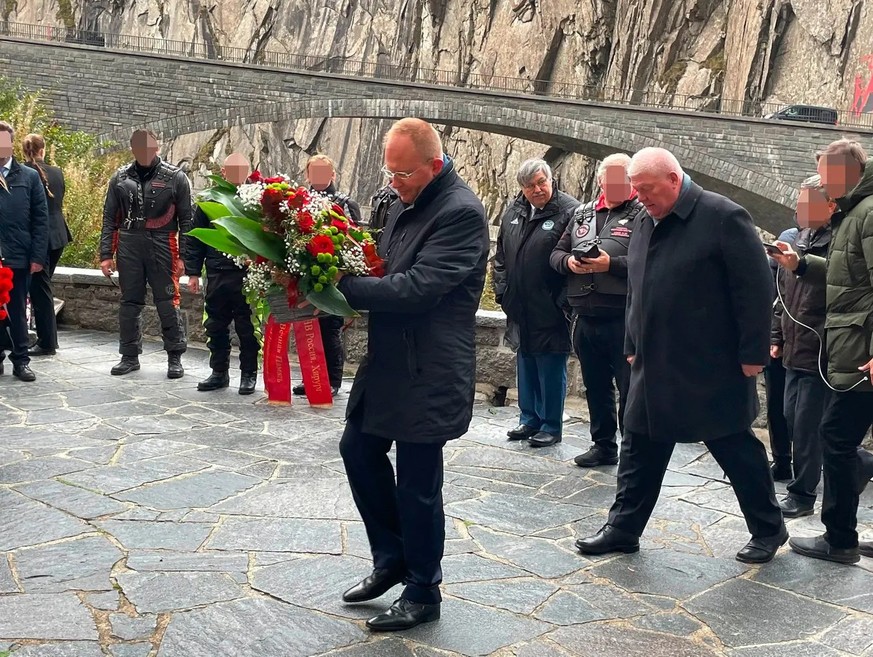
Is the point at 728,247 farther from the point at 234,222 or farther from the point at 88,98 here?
the point at 88,98

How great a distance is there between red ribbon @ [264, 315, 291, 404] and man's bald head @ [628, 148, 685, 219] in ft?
12.6

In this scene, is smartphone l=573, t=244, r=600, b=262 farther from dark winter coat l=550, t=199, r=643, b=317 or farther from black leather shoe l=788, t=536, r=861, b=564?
black leather shoe l=788, t=536, r=861, b=564

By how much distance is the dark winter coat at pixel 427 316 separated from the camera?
3.52 meters

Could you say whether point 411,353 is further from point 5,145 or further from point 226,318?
point 5,145

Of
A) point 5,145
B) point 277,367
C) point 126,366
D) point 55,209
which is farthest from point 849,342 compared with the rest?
point 55,209

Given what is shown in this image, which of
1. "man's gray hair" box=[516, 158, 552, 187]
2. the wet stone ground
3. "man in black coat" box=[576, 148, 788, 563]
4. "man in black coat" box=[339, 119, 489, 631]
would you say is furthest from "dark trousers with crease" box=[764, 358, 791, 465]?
"man in black coat" box=[339, 119, 489, 631]

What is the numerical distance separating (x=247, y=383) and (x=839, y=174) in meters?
4.94

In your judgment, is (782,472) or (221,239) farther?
(782,472)

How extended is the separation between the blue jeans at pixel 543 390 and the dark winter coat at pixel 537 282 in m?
0.11

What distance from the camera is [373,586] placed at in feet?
12.7

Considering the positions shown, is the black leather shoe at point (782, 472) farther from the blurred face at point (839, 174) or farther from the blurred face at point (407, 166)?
the blurred face at point (407, 166)

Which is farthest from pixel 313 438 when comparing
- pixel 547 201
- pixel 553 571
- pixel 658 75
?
pixel 658 75

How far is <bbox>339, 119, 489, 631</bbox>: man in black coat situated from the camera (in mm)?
3549

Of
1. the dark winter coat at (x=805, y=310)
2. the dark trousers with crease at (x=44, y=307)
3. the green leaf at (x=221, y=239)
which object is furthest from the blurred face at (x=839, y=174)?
the dark trousers with crease at (x=44, y=307)
